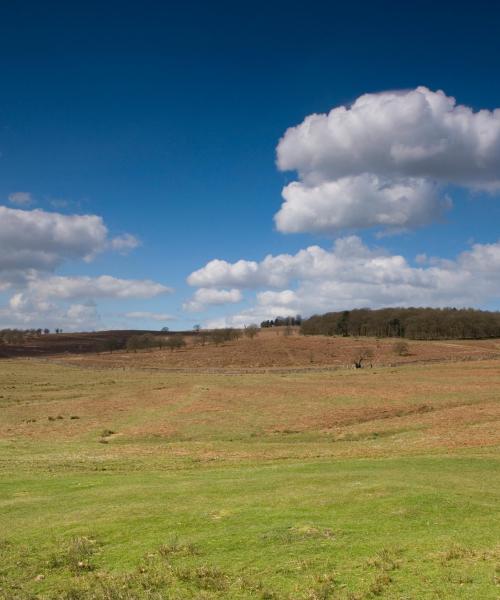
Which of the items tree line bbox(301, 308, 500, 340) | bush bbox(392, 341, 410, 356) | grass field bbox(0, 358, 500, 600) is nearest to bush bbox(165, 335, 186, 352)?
tree line bbox(301, 308, 500, 340)

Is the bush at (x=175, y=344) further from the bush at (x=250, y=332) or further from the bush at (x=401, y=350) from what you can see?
the bush at (x=401, y=350)

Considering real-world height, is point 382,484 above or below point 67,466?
above

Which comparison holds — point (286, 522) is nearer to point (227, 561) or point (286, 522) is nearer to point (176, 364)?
point (227, 561)

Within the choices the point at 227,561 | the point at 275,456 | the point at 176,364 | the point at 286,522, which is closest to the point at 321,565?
the point at 227,561

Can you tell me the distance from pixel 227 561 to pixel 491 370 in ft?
237

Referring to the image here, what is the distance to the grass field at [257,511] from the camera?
10.4 meters

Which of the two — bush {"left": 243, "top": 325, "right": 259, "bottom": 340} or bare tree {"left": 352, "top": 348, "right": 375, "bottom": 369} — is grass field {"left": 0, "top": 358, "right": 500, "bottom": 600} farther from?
bush {"left": 243, "top": 325, "right": 259, "bottom": 340}

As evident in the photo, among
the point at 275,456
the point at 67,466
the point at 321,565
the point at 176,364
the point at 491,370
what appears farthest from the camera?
the point at 176,364

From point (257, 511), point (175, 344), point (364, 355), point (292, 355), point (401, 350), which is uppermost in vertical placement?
point (175, 344)

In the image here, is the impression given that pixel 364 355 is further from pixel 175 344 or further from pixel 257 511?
pixel 257 511

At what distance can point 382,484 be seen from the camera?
16938mm

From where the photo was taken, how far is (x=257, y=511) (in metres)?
14.9

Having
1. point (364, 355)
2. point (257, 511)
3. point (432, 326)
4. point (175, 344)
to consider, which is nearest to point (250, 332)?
point (175, 344)

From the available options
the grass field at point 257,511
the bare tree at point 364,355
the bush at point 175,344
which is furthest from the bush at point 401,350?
the grass field at point 257,511
